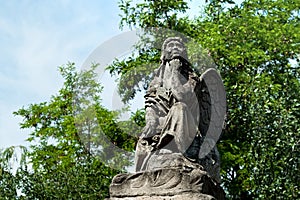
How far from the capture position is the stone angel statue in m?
7.39

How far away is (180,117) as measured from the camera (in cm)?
745

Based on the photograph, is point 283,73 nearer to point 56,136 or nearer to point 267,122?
point 267,122

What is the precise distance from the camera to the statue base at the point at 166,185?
6559 mm

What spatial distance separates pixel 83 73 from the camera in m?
19.9

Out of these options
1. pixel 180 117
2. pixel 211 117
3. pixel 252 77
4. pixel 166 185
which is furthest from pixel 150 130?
pixel 252 77

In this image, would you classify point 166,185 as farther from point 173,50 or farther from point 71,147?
point 71,147

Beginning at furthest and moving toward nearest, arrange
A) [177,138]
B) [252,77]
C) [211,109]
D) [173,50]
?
[252,77]
[211,109]
[173,50]
[177,138]

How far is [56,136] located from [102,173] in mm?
2940

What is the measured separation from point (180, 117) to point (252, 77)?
30.9 feet

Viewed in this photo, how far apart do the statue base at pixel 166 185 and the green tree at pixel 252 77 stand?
25.6 feet

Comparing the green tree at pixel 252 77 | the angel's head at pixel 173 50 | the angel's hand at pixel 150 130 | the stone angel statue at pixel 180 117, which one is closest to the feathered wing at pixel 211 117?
the stone angel statue at pixel 180 117

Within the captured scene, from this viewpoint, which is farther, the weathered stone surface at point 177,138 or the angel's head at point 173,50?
the angel's head at point 173,50

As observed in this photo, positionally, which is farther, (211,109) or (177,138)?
(211,109)

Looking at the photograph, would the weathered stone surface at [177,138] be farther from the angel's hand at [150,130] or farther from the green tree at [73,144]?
the green tree at [73,144]
